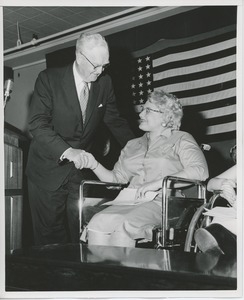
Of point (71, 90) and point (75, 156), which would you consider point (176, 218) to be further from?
point (71, 90)

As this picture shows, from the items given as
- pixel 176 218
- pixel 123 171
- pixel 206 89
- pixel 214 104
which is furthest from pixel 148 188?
pixel 206 89

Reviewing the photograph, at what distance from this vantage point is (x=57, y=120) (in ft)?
8.12

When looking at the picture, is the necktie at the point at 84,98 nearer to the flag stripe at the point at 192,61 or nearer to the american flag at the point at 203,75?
the american flag at the point at 203,75

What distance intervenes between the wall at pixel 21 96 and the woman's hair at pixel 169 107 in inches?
144

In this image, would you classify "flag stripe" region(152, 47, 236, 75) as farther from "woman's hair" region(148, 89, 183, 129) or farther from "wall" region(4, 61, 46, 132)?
"wall" region(4, 61, 46, 132)

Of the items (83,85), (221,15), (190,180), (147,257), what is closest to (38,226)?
(83,85)

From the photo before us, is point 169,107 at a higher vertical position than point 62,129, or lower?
higher

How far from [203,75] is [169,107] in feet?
4.91

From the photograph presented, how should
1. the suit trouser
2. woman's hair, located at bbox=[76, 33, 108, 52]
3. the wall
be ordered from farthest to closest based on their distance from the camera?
the wall, the suit trouser, woman's hair, located at bbox=[76, 33, 108, 52]

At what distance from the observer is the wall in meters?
5.68

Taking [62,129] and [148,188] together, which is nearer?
[148,188]

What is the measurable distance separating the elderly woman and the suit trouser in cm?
27

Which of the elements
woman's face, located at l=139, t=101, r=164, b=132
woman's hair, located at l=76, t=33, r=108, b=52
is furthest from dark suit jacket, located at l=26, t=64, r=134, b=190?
woman's face, located at l=139, t=101, r=164, b=132

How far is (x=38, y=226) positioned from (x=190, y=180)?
114cm
